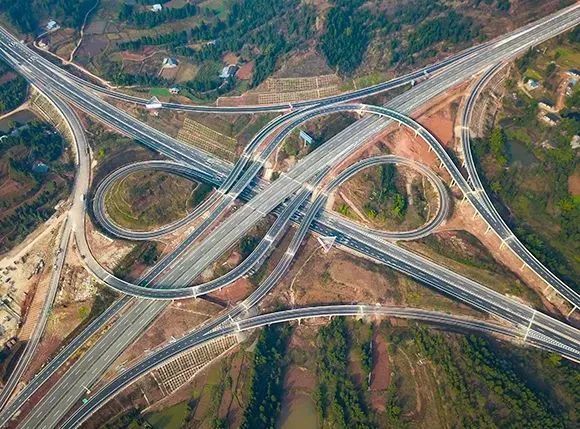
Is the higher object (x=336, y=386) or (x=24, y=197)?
(x=24, y=197)

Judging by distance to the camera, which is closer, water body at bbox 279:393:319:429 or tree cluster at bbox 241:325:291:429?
tree cluster at bbox 241:325:291:429

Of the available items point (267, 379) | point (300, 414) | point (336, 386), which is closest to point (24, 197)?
point (267, 379)

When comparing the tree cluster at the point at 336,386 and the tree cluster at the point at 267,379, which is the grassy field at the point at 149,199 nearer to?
the tree cluster at the point at 267,379

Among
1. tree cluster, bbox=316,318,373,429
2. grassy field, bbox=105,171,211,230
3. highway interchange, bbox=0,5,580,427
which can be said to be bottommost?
tree cluster, bbox=316,318,373,429

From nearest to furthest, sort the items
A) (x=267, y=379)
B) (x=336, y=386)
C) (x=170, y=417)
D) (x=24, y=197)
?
(x=170, y=417) → (x=336, y=386) → (x=267, y=379) → (x=24, y=197)

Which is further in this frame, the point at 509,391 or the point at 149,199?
the point at 149,199

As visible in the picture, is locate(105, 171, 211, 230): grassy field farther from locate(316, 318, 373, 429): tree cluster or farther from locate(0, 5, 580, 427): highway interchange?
locate(316, 318, 373, 429): tree cluster

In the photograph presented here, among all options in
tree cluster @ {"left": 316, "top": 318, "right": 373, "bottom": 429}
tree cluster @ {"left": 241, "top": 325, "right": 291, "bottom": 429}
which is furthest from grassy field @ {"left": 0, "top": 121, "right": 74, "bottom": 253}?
tree cluster @ {"left": 316, "top": 318, "right": 373, "bottom": 429}

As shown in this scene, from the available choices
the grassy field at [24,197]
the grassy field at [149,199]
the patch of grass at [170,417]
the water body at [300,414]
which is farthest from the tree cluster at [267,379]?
the grassy field at [24,197]

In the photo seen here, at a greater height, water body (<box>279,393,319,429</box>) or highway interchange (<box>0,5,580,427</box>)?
highway interchange (<box>0,5,580,427</box>)

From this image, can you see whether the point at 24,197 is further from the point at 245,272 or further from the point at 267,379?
the point at 267,379

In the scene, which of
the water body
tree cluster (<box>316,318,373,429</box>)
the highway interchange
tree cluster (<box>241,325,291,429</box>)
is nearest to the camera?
tree cluster (<box>316,318,373,429</box>)
